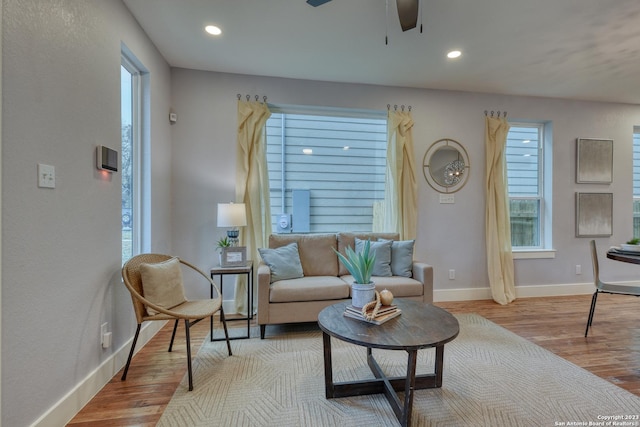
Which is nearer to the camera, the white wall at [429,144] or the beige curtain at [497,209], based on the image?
the white wall at [429,144]

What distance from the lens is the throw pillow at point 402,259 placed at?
10.3ft

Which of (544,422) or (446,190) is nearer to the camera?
(544,422)

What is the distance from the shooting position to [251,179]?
3404mm

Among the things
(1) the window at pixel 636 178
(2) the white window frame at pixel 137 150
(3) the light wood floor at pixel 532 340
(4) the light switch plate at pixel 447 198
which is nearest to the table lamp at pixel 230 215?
(2) the white window frame at pixel 137 150

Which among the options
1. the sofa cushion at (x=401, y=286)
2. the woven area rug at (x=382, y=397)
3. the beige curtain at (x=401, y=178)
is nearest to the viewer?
the woven area rug at (x=382, y=397)

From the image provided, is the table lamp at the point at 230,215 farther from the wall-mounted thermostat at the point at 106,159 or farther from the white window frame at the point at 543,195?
the white window frame at the point at 543,195

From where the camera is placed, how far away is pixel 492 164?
3.89 m

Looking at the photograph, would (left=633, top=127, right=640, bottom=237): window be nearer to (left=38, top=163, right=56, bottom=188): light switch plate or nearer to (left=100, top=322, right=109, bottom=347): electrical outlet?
(left=100, top=322, right=109, bottom=347): electrical outlet

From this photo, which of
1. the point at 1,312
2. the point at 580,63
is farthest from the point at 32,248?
the point at 580,63

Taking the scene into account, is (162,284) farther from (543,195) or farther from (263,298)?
(543,195)

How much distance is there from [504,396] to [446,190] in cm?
256

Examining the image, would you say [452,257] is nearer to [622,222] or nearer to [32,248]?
[622,222]

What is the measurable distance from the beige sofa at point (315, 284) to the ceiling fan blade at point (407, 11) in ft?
6.96

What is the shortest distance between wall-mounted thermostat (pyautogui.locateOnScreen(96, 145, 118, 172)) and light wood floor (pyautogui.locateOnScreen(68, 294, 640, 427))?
4.80ft
